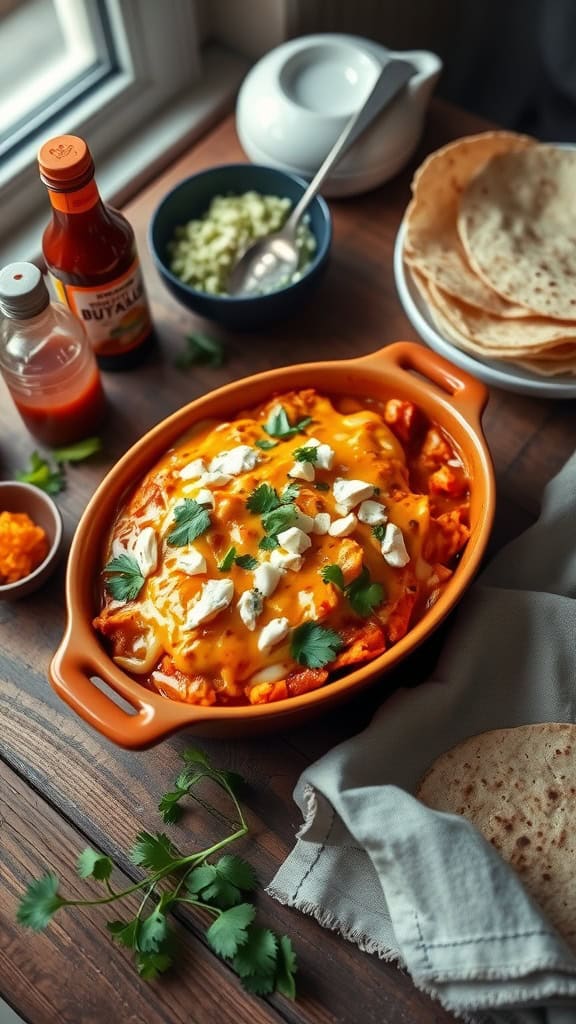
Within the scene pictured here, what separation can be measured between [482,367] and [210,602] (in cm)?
64

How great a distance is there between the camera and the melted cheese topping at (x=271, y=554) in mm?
1251

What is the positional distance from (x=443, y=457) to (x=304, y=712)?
1.48 ft

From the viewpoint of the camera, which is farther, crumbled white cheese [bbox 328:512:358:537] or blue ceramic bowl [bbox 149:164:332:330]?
blue ceramic bowl [bbox 149:164:332:330]

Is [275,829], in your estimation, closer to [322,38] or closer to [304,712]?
[304,712]

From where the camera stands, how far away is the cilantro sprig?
1.21m

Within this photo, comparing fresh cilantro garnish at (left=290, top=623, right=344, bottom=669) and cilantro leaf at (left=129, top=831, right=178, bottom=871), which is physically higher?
fresh cilantro garnish at (left=290, top=623, right=344, bottom=669)

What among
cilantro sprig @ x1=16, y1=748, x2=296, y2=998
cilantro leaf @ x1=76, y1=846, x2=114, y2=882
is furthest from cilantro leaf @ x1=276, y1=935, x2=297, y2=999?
cilantro leaf @ x1=76, y1=846, x2=114, y2=882

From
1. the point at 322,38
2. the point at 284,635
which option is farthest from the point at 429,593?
the point at 322,38

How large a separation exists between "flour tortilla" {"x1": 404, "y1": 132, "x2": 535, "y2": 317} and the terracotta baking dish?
0.64 feet

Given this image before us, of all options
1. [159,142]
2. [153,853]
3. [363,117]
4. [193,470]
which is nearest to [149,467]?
[193,470]

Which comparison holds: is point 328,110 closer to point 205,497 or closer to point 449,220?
point 449,220

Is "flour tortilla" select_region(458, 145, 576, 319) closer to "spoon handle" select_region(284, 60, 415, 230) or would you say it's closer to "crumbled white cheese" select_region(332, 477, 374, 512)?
"spoon handle" select_region(284, 60, 415, 230)

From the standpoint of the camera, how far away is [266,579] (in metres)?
1.26

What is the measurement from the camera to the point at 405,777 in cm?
128
